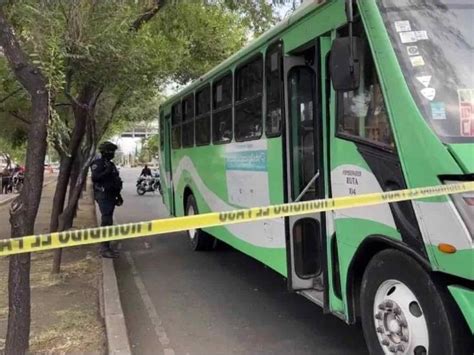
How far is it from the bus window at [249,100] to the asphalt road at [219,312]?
1852mm

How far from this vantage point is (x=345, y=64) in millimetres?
3637

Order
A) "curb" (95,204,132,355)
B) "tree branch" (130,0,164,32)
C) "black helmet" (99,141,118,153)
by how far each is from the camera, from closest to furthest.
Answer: "curb" (95,204,132,355) → "tree branch" (130,0,164,32) → "black helmet" (99,141,118,153)

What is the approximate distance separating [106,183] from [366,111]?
6.04 meters

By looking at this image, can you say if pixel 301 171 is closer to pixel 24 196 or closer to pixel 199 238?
pixel 24 196

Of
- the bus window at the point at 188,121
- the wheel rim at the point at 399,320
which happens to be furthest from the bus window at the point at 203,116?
the wheel rim at the point at 399,320

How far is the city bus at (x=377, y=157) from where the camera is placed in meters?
3.23

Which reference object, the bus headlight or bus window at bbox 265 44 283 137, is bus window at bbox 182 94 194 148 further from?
the bus headlight

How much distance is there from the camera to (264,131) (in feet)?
18.8

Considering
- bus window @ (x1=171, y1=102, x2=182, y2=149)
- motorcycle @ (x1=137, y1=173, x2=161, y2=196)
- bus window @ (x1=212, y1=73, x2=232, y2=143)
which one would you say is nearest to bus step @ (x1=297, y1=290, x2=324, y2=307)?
bus window @ (x1=212, y1=73, x2=232, y2=143)

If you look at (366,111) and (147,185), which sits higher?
(366,111)

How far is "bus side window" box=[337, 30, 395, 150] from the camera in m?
3.69

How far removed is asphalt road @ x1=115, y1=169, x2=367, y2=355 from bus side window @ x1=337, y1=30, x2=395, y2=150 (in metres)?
1.98

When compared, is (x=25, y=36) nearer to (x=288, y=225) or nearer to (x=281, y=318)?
(x=288, y=225)

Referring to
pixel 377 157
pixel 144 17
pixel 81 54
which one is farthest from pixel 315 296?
pixel 144 17
